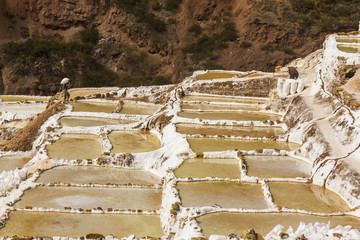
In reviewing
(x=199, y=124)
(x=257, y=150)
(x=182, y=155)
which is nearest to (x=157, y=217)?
(x=182, y=155)

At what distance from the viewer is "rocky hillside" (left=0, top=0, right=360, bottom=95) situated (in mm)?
37062

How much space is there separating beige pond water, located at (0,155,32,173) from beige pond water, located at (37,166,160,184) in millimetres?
2458

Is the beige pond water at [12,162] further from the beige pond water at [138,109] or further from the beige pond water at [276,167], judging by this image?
the beige pond water at [276,167]

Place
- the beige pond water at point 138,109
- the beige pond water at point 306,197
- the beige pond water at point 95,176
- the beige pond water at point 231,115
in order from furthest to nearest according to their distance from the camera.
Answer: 1. the beige pond water at point 138,109
2. the beige pond water at point 231,115
3. the beige pond water at point 95,176
4. the beige pond water at point 306,197

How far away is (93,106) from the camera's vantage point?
71.9ft

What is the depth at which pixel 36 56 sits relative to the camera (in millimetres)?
36906

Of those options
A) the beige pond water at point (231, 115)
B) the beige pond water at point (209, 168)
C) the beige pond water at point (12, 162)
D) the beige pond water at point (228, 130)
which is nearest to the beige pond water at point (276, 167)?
the beige pond water at point (209, 168)

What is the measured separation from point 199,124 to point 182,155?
11.8 feet

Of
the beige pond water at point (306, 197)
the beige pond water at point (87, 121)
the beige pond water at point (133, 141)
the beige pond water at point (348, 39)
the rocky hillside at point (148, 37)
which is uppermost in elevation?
the rocky hillside at point (148, 37)

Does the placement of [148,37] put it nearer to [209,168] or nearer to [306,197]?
[209,168]

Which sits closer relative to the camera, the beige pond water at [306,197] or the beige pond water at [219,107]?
the beige pond water at [306,197]

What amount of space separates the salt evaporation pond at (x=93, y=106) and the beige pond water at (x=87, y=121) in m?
1.20

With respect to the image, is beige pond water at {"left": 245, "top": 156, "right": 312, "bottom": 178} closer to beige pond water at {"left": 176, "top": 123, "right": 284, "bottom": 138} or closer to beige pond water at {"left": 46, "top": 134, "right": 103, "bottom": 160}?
beige pond water at {"left": 176, "top": 123, "right": 284, "bottom": 138}

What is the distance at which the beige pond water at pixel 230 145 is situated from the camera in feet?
50.1
